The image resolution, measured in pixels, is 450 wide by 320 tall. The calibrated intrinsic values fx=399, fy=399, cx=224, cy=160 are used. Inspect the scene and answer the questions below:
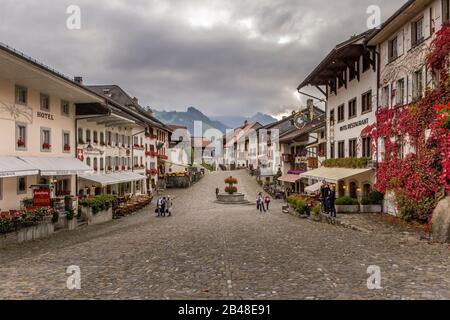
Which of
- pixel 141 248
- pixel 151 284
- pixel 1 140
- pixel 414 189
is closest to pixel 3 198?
pixel 1 140

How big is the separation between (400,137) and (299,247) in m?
10.2

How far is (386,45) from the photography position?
22.2 m

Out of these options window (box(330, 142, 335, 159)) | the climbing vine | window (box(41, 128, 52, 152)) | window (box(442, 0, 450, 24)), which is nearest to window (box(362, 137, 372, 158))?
the climbing vine

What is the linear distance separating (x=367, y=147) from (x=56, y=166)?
19226mm

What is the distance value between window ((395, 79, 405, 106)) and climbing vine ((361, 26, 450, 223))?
1.08 feet

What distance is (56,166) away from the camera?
78.4 feet

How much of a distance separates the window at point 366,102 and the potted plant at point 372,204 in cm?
554

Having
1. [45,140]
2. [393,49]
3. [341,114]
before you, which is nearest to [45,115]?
[45,140]

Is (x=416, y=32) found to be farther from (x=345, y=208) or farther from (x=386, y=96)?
(x=345, y=208)

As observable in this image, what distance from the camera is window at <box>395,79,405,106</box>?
2002 cm

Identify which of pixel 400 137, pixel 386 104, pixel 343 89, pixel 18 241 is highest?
pixel 343 89

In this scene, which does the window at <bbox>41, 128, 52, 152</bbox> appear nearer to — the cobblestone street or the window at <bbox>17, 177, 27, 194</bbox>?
the window at <bbox>17, 177, 27, 194</bbox>
